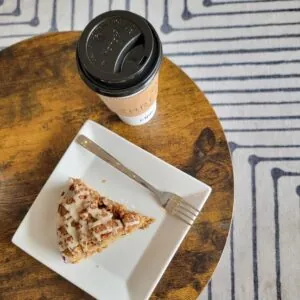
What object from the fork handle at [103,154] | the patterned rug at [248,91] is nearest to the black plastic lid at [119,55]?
the fork handle at [103,154]

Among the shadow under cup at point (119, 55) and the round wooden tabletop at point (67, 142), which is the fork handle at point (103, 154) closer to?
the round wooden tabletop at point (67, 142)

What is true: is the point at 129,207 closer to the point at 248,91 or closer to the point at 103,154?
the point at 103,154

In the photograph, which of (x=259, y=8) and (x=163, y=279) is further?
(x=259, y=8)

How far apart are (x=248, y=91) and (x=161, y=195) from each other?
0.54 metres

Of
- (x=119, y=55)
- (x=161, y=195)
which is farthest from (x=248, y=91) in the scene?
(x=119, y=55)

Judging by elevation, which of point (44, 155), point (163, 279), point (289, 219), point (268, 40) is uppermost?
point (268, 40)

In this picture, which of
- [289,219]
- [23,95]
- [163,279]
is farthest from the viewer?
[289,219]

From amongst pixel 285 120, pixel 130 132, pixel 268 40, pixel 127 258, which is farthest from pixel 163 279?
pixel 268 40

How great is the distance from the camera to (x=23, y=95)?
1.01 m

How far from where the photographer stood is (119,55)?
0.76m

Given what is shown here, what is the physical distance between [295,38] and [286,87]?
154mm

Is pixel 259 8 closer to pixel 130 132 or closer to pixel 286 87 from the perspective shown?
pixel 286 87

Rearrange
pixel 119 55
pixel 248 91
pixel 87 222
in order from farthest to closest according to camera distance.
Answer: pixel 248 91
pixel 87 222
pixel 119 55

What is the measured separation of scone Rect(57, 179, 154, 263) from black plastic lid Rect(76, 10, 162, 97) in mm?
239
